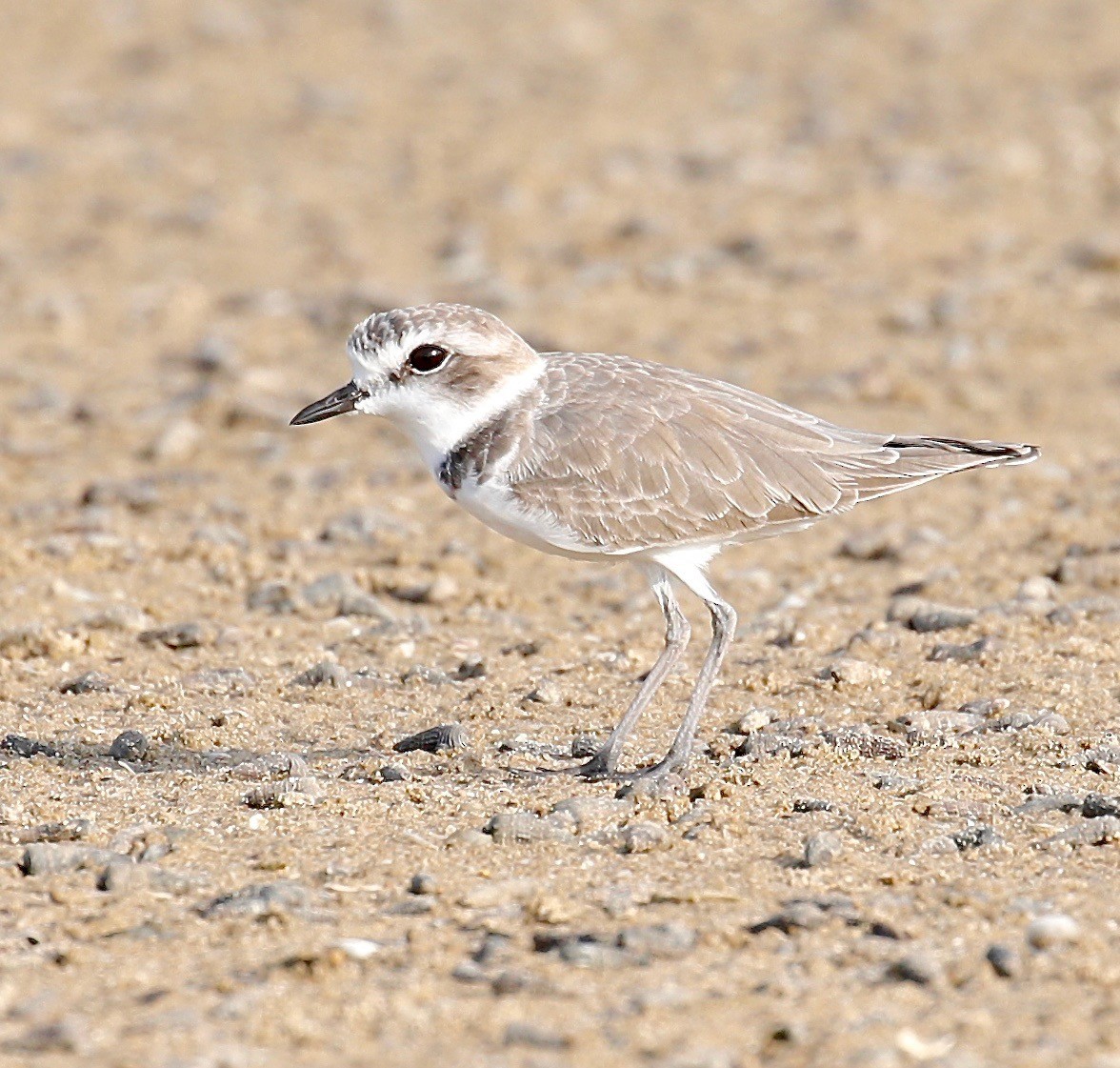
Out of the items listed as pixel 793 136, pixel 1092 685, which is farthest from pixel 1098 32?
pixel 1092 685

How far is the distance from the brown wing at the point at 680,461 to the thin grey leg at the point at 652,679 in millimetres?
366

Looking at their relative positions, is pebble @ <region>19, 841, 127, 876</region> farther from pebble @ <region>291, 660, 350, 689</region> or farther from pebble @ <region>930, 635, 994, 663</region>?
pebble @ <region>930, 635, 994, 663</region>

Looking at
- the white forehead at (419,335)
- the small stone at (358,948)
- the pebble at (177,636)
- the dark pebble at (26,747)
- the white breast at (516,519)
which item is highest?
the white forehead at (419,335)

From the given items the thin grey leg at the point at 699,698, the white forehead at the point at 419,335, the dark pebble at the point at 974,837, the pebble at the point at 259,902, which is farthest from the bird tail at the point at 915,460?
the pebble at the point at 259,902

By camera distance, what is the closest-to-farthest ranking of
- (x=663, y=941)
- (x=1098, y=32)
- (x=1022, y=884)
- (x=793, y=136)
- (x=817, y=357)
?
1. (x=663, y=941)
2. (x=1022, y=884)
3. (x=817, y=357)
4. (x=793, y=136)
5. (x=1098, y=32)

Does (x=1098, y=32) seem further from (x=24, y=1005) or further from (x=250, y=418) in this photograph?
(x=24, y=1005)

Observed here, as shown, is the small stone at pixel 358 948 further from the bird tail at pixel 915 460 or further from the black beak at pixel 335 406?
the bird tail at pixel 915 460

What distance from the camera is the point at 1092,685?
6695mm

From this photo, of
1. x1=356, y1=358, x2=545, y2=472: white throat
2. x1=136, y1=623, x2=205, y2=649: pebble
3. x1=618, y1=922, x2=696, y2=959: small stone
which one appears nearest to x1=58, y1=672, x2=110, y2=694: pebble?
x1=136, y1=623, x2=205, y2=649: pebble

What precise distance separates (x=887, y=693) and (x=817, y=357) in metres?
4.98

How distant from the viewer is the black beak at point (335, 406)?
627 centimetres

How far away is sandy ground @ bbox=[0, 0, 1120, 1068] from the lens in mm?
4461

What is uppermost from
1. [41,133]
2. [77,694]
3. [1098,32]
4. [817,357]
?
[1098,32]

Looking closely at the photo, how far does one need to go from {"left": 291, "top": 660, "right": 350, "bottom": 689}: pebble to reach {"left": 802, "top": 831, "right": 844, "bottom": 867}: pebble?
7.78 feet
